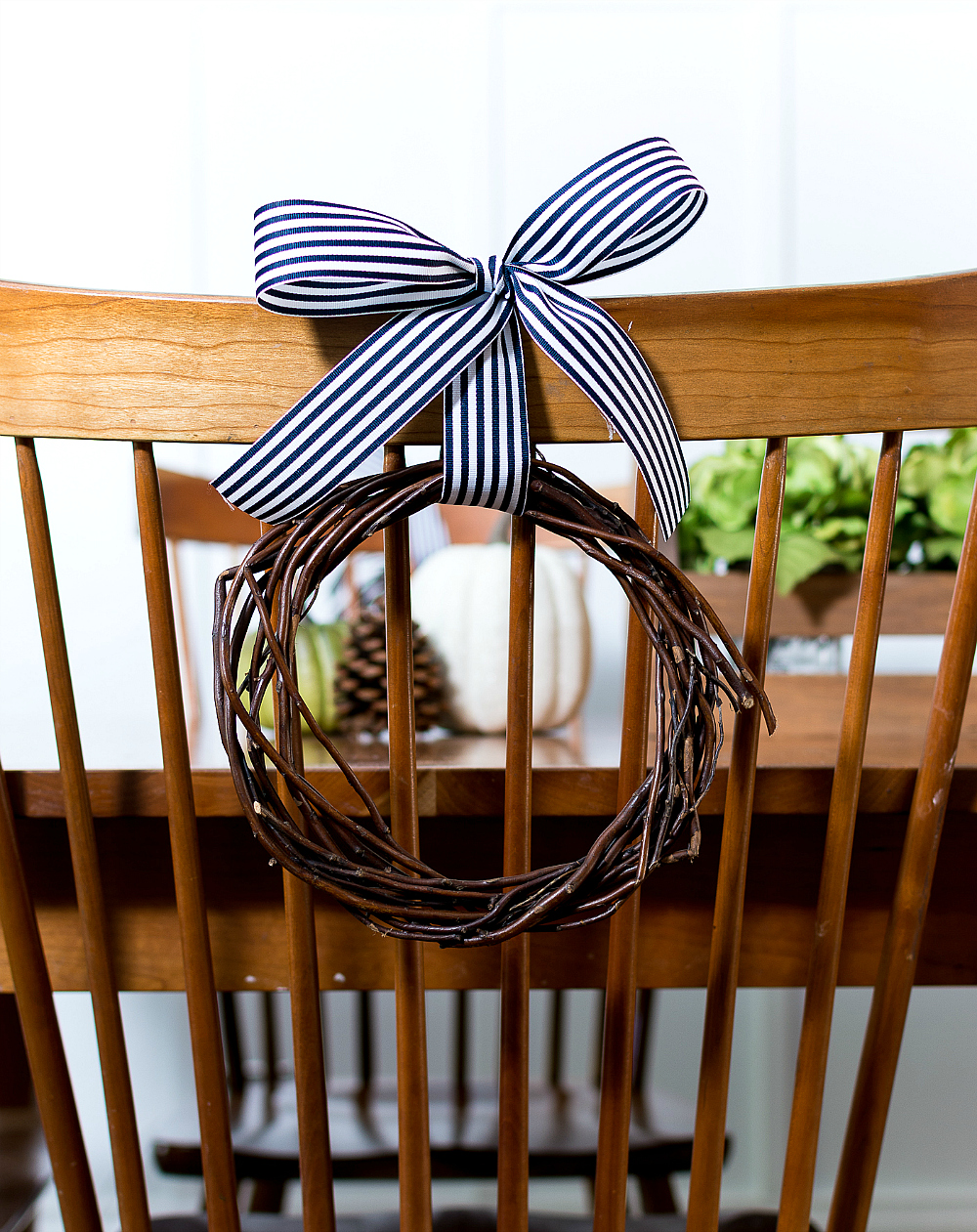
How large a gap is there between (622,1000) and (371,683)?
0.36 m

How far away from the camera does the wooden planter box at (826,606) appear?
87 centimetres

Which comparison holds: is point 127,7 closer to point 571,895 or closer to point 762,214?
point 762,214

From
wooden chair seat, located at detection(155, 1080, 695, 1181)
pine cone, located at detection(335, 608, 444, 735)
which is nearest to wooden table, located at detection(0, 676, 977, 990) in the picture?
pine cone, located at detection(335, 608, 444, 735)

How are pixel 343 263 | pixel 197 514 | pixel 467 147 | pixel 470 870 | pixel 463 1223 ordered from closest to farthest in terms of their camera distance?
1. pixel 343 263
2. pixel 470 870
3. pixel 463 1223
4. pixel 197 514
5. pixel 467 147

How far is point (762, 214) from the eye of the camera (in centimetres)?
162

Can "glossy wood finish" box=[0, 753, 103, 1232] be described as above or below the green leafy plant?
below

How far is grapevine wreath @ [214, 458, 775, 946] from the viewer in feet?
1.14

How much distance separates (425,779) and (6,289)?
267 mm

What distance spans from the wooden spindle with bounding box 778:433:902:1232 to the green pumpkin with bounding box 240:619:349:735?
1.27ft

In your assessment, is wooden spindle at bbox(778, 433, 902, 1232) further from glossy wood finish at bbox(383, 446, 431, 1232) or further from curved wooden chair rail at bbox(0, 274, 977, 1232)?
glossy wood finish at bbox(383, 446, 431, 1232)

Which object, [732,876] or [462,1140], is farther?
[462,1140]

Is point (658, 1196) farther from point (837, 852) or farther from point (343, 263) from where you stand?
point (343, 263)

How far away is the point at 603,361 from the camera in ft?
1.15

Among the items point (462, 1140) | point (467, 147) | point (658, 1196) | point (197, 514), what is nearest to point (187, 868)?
point (462, 1140)
